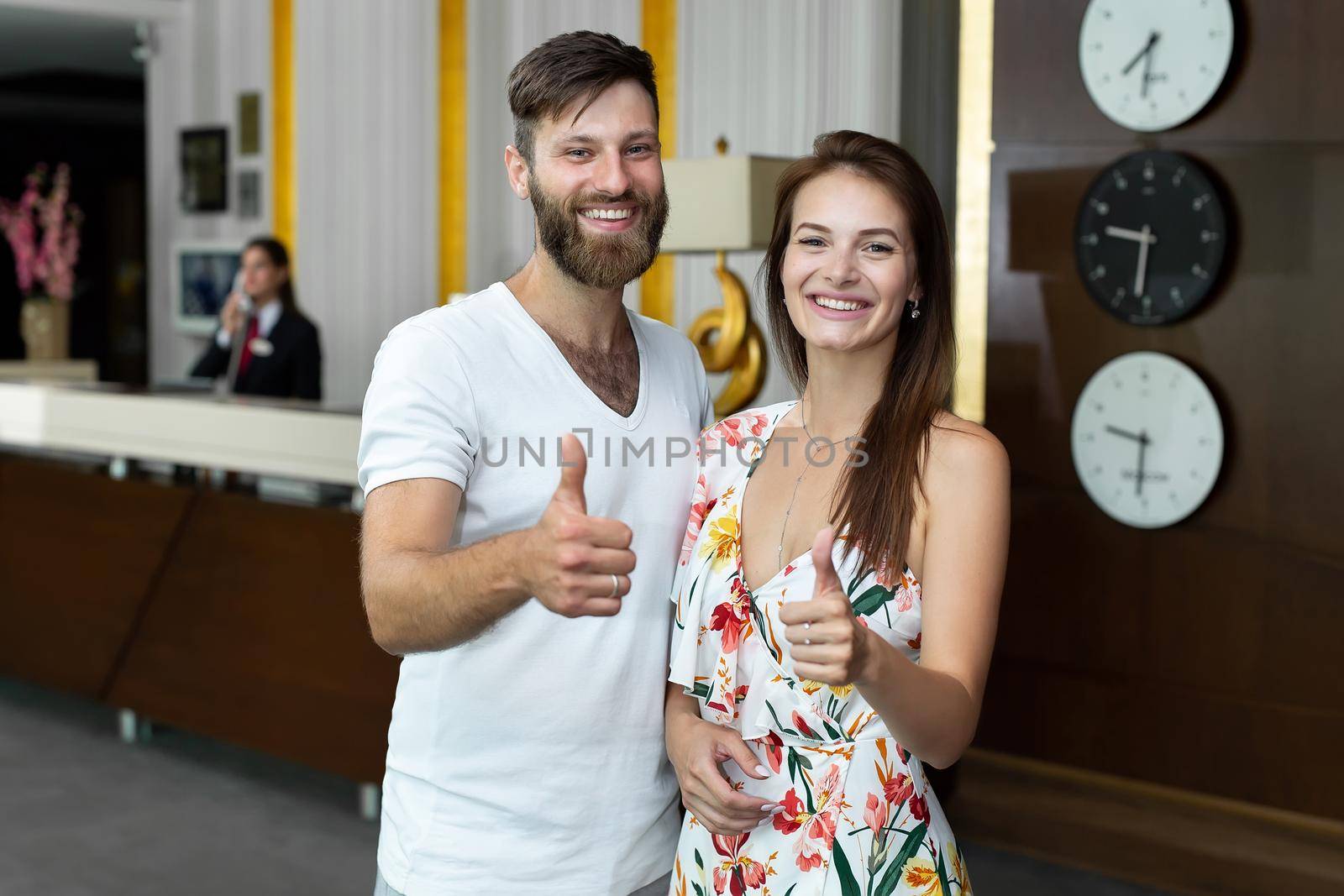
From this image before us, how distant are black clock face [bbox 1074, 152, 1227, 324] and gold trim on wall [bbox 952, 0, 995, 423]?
1.03 ft

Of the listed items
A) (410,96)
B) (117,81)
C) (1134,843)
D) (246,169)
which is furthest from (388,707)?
(117,81)

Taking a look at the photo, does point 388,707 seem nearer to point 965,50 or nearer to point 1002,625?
point 1002,625

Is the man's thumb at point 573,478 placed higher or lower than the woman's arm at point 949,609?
higher

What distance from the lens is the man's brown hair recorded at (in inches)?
64.9

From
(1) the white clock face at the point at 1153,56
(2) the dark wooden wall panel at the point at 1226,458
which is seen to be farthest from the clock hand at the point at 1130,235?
(1) the white clock face at the point at 1153,56

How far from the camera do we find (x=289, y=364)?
18.3 feet

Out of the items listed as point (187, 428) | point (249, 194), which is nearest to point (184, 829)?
point (187, 428)

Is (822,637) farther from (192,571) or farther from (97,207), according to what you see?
(97,207)

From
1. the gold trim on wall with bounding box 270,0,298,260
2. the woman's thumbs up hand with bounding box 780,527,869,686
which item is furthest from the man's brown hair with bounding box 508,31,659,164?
the gold trim on wall with bounding box 270,0,298,260

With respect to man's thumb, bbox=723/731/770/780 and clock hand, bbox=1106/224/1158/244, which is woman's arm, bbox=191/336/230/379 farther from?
man's thumb, bbox=723/731/770/780

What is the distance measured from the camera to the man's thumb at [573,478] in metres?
1.24

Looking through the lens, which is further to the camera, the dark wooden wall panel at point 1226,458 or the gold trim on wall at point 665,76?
the gold trim on wall at point 665,76

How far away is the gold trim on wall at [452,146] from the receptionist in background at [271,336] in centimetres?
203

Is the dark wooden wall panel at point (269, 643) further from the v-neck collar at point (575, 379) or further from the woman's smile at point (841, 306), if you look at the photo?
the woman's smile at point (841, 306)
